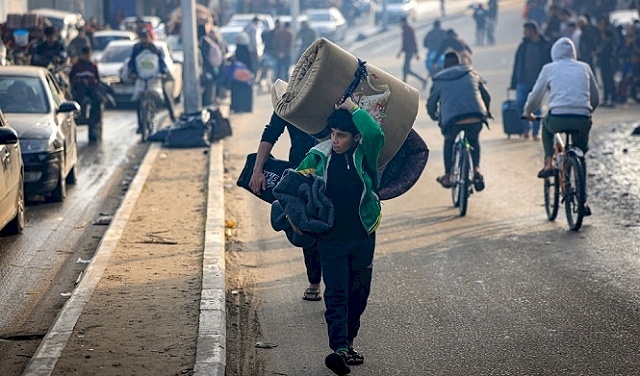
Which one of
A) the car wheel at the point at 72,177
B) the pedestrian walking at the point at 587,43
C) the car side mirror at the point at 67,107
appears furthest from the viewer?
the pedestrian walking at the point at 587,43

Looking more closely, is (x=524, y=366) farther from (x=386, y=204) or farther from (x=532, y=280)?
(x=386, y=204)

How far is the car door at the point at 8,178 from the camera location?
420 inches

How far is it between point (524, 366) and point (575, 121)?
5211 millimetres

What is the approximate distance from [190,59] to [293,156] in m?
13.6

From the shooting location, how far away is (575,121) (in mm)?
11820

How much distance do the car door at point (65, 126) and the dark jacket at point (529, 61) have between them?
6.82 meters

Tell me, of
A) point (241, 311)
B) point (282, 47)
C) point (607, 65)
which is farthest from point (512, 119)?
point (282, 47)

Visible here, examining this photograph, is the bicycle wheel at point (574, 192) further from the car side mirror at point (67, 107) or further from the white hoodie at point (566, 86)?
the car side mirror at point (67, 107)

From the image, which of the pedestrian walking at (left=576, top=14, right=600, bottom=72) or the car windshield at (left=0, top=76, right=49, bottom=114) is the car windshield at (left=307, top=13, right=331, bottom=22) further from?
the car windshield at (left=0, top=76, right=49, bottom=114)

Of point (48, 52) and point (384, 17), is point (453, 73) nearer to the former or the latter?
point (48, 52)

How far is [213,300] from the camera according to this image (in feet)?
27.0

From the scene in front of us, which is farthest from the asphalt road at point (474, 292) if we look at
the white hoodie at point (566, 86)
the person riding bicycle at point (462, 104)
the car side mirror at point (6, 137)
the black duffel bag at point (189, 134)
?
the black duffel bag at point (189, 134)

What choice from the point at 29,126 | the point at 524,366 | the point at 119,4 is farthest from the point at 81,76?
the point at 119,4

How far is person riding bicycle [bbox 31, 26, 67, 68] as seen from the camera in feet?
72.6
